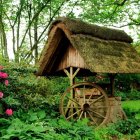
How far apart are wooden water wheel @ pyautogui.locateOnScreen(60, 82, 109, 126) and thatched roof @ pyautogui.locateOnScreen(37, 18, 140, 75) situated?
0.92 m

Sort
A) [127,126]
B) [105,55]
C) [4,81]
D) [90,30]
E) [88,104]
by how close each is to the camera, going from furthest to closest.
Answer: [90,30], [105,55], [88,104], [127,126], [4,81]

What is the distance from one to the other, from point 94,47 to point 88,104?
2.04 m

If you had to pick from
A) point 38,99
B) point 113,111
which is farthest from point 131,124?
point 38,99

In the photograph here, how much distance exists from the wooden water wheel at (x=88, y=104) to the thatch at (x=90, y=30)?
79.4 inches

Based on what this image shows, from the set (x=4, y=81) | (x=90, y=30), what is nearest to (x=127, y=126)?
(x=90, y=30)

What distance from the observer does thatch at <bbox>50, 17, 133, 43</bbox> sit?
37.8 ft

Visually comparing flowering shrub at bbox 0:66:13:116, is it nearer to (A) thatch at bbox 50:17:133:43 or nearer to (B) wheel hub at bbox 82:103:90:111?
(B) wheel hub at bbox 82:103:90:111

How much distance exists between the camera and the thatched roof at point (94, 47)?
10883mm

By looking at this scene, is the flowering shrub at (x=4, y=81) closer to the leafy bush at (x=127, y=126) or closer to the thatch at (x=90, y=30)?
the thatch at (x=90, y=30)

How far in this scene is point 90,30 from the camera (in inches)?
487

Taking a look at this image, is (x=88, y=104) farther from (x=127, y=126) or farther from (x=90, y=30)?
(x=90, y=30)

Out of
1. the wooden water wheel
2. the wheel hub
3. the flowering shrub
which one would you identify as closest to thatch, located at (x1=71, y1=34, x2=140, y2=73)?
the wooden water wheel

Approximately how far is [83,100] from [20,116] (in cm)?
246

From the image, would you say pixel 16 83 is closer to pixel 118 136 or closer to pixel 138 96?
pixel 118 136
